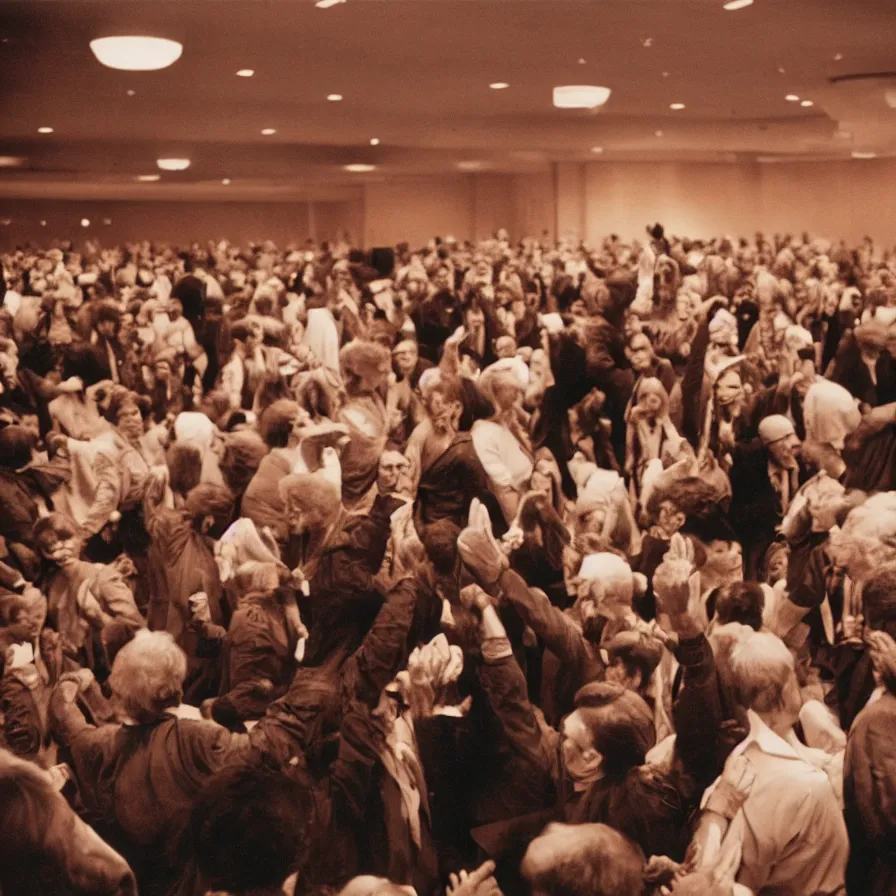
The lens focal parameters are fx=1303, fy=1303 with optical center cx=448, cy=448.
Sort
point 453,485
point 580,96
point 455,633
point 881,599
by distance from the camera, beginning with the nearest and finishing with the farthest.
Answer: point 881,599 < point 455,633 < point 453,485 < point 580,96

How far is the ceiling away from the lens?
237 inches

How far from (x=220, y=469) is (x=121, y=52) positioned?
274 cm

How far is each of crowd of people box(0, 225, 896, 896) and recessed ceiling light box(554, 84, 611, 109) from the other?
8.39 feet

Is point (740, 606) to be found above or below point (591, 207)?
below

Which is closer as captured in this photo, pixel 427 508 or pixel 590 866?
pixel 590 866

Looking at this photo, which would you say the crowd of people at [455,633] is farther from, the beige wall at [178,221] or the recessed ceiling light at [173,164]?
the recessed ceiling light at [173,164]

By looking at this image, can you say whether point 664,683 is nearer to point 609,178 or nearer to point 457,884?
point 457,884

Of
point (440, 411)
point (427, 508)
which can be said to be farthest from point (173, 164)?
point (427, 508)

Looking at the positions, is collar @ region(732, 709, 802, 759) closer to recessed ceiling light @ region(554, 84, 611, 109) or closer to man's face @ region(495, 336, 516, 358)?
man's face @ region(495, 336, 516, 358)

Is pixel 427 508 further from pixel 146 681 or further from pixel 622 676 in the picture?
pixel 146 681

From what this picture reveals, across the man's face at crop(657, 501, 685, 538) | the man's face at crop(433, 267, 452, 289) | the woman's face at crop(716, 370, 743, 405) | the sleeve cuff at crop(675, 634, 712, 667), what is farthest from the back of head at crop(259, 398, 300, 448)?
the man's face at crop(433, 267, 452, 289)

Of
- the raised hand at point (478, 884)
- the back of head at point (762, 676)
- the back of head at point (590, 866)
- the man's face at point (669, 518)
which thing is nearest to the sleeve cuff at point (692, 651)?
the back of head at point (762, 676)

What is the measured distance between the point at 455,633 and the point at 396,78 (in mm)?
4977

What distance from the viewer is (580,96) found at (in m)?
8.74
